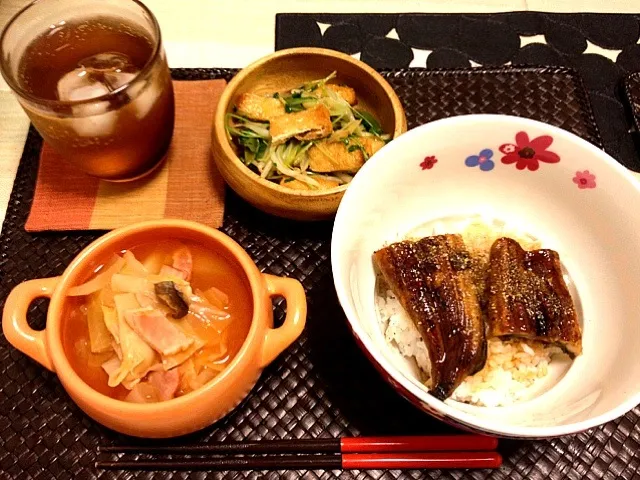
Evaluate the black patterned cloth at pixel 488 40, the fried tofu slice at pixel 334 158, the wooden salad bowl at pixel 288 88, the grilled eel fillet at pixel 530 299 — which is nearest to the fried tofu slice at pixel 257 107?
the wooden salad bowl at pixel 288 88

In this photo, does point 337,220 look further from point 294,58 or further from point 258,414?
point 294,58

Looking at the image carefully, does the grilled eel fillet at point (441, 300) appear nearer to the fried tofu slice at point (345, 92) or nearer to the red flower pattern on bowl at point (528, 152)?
the red flower pattern on bowl at point (528, 152)

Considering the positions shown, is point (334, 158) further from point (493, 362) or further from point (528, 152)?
point (493, 362)

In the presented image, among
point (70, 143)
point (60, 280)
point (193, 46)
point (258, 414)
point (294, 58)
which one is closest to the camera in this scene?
point (60, 280)

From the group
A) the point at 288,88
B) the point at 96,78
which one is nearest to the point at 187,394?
the point at 96,78

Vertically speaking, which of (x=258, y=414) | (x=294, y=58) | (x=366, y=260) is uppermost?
(x=294, y=58)

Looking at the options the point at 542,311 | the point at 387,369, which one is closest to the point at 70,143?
the point at 387,369
